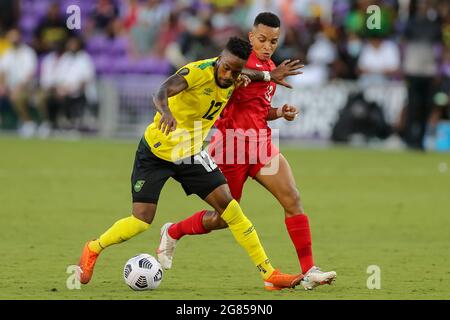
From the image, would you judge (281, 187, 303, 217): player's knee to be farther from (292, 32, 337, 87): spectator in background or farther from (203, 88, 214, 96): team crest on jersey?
(292, 32, 337, 87): spectator in background

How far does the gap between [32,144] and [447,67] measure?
891 centimetres

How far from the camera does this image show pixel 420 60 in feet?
73.6

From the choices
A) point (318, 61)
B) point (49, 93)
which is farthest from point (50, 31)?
point (318, 61)

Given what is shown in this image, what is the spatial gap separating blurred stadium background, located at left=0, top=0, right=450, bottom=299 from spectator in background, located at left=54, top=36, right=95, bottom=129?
38 millimetres

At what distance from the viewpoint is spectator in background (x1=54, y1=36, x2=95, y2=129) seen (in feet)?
85.0

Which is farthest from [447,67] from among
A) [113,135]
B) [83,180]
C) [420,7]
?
[83,180]

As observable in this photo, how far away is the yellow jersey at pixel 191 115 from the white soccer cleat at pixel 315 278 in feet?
4.56

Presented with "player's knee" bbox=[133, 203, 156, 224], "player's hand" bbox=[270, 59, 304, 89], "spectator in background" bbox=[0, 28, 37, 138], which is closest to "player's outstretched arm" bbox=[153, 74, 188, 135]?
"player's knee" bbox=[133, 203, 156, 224]

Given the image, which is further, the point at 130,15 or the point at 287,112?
the point at 130,15

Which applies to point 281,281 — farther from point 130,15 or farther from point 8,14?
point 8,14

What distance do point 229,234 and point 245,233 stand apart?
3893 millimetres

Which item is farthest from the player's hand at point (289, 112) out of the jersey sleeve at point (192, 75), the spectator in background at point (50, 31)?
the spectator in background at point (50, 31)

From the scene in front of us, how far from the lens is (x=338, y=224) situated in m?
14.1

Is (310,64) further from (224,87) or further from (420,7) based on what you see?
(224,87)
